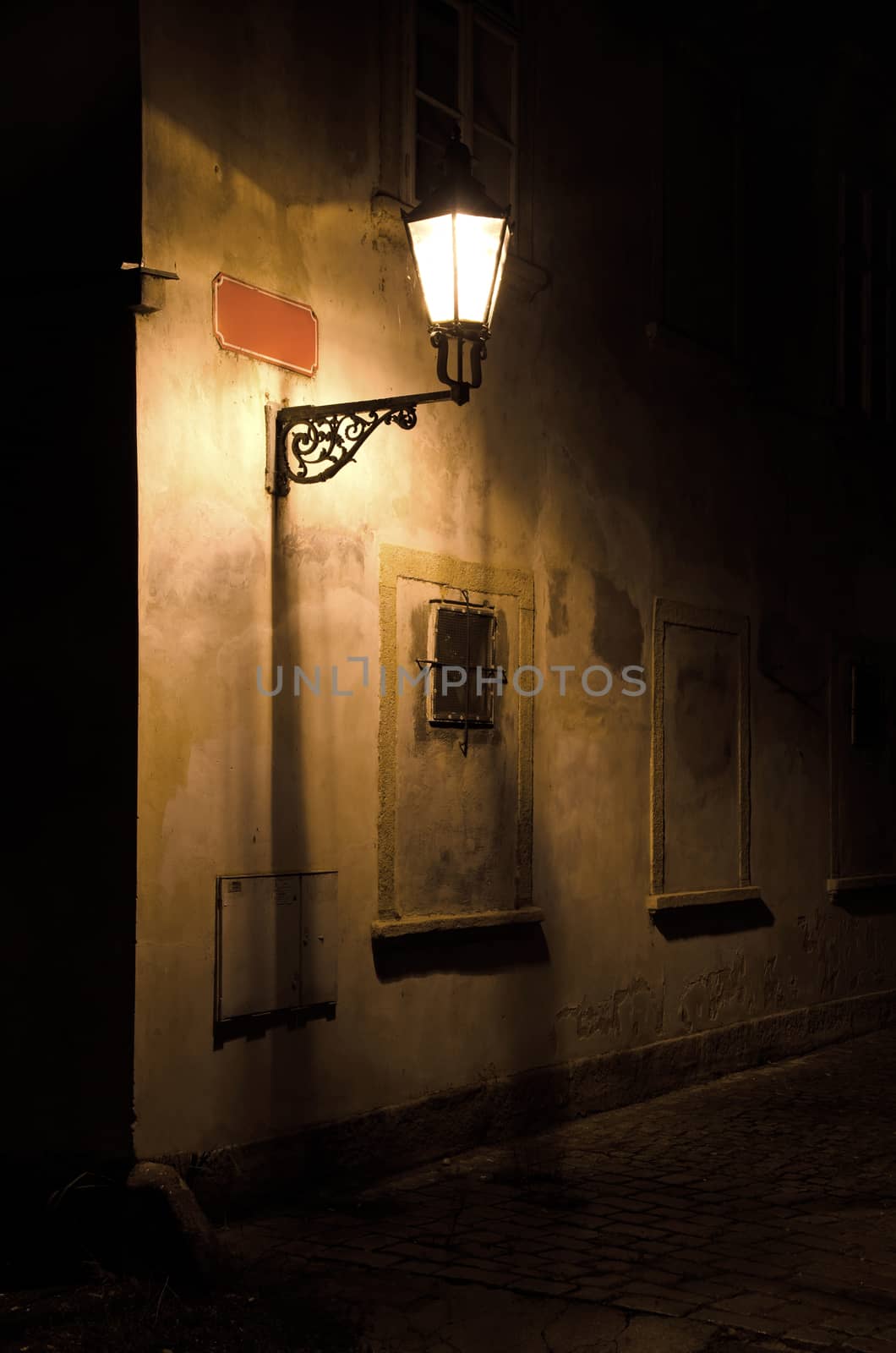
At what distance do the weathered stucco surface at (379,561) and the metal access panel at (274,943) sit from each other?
0.08 metres

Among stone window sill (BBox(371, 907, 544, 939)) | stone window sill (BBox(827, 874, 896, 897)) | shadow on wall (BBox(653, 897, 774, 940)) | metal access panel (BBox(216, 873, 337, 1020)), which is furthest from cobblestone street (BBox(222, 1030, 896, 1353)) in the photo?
stone window sill (BBox(827, 874, 896, 897))

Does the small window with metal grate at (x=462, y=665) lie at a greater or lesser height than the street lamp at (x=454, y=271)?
lesser

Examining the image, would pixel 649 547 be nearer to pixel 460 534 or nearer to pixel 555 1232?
pixel 460 534

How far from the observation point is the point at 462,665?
25.6 ft

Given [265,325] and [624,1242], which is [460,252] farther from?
[624,1242]

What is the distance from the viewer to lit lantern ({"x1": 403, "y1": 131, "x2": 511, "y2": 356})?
622 cm

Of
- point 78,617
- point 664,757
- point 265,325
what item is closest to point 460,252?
point 265,325

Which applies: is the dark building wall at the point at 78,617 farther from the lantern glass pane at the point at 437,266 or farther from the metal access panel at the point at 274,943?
the lantern glass pane at the point at 437,266

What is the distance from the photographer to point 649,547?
369 inches

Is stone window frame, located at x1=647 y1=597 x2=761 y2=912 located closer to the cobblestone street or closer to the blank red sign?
the cobblestone street

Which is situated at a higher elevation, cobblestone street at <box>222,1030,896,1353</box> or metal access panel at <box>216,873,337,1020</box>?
metal access panel at <box>216,873,337,1020</box>

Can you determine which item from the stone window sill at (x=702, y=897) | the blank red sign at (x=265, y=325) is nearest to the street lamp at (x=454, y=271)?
the blank red sign at (x=265, y=325)

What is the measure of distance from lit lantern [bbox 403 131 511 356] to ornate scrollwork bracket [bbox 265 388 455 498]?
13.0 inches

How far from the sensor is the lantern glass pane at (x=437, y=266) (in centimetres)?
623
